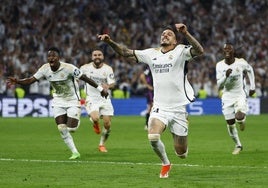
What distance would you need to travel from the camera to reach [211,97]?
46.4m

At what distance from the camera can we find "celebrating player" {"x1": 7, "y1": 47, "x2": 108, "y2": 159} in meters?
18.9

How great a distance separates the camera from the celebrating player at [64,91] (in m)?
18.9

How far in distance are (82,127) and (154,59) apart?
62.4 ft

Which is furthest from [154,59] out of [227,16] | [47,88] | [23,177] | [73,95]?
[227,16]

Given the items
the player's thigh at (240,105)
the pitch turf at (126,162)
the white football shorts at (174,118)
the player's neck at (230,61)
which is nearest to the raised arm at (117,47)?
the white football shorts at (174,118)

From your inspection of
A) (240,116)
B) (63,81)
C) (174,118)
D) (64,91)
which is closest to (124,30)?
(240,116)

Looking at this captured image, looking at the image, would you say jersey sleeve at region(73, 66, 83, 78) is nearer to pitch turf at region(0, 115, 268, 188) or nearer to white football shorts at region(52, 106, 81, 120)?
white football shorts at region(52, 106, 81, 120)

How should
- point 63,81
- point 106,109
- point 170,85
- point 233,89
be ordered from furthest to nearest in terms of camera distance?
point 106,109 < point 233,89 < point 63,81 < point 170,85

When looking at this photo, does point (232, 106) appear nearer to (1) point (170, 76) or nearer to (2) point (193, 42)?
(1) point (170, 76)

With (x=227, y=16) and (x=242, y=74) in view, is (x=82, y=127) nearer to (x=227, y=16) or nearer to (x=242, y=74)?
(x=242, y=74)

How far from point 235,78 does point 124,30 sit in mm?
26739

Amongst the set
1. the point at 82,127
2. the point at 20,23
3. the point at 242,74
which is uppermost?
the point at 20,23

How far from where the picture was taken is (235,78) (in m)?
21.0

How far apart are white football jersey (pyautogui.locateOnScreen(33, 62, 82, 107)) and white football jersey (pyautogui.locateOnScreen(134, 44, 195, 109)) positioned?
420cm
